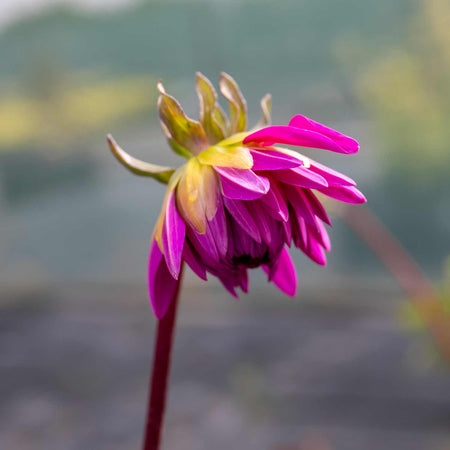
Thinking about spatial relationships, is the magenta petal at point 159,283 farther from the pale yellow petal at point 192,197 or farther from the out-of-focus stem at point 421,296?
the out-of-focus stem at point 421,296

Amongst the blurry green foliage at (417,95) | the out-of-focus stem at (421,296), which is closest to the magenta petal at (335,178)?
the out-of-focus stem at (421,296)

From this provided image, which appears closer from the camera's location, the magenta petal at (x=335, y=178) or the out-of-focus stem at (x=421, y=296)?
the magenta petal at (x=335, y=178)

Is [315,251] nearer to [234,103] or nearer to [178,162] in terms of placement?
[234,103]

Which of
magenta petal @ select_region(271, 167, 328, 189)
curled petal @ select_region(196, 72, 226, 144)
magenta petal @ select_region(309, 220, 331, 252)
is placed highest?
curled petal @ select_region(196, 72, 226, 144)

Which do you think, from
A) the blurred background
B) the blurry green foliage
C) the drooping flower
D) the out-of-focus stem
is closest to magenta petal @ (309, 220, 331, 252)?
the drooping flower

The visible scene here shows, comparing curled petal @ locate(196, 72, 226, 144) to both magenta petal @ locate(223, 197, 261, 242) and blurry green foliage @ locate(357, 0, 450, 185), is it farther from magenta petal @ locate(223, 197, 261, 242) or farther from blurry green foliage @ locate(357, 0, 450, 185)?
blurry green foliage @ locate(357, 0, 450, 185)

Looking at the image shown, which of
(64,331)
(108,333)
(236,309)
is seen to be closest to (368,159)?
(236,309)
